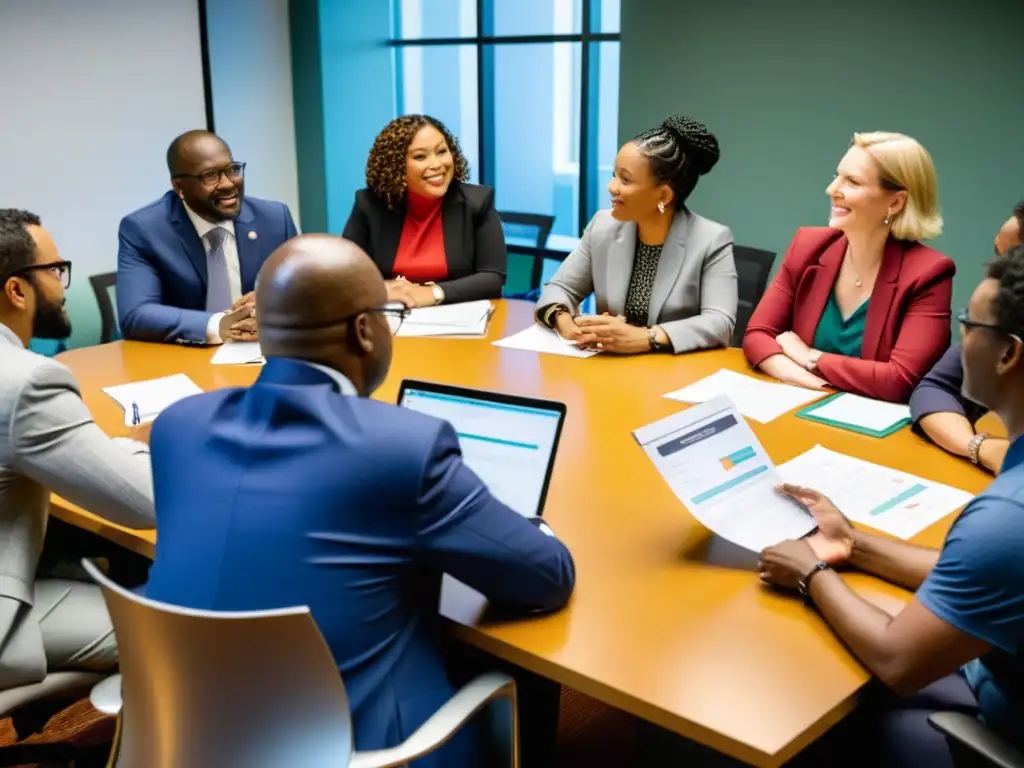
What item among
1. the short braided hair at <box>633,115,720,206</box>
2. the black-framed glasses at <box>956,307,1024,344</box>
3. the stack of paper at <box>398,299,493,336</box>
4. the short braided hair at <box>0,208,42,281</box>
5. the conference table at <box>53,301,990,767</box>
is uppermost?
the short braided hair at <box>633,115,720,206</box>

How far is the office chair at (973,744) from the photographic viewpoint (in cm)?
134

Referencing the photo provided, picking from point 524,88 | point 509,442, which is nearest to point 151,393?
point 509,442

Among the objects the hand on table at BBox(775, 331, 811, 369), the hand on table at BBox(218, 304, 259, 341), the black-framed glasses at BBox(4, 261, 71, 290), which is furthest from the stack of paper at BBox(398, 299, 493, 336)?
the black-framed glasses at BBox(4, 261, 71, 290)

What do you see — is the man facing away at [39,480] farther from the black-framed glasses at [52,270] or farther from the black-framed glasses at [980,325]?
the black-framed glasses at [980,325]

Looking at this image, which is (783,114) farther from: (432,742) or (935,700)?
(432,742)

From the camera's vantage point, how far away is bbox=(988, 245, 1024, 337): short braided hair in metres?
1.47

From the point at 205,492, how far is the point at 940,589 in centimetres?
104

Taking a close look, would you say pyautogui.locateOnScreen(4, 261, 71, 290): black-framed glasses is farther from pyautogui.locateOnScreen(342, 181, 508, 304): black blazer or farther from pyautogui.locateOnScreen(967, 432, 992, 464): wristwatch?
pyautogui.locateOnScreen(967, 432, 992, 464): wristwatch

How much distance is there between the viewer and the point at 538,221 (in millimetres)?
4633

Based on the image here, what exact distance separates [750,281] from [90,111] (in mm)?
3446

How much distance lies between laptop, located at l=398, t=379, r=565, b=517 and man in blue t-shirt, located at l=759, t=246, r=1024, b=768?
0.42 meters

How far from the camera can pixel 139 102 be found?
5246 millimetres

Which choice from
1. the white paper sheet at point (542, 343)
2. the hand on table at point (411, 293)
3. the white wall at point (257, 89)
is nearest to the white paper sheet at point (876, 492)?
the white paper sheet at point (542, 343)

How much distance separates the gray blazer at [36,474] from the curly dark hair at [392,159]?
2.00 metres
